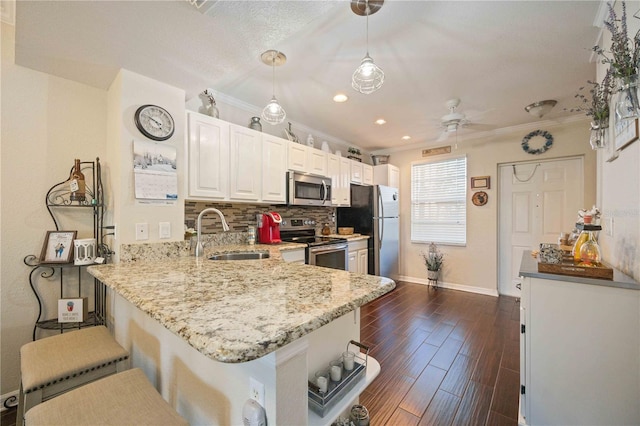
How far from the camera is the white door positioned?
139 inches

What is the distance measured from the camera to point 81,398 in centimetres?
84

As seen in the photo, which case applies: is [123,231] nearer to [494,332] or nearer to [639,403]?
[639,403]

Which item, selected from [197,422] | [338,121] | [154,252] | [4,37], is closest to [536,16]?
[338,121]

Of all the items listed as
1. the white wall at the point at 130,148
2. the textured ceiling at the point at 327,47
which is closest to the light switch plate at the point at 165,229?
the white wall at the point at 130,148

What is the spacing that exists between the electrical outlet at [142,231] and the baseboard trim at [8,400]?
128 centimetres

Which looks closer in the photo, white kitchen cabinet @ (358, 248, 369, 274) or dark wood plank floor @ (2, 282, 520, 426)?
dark wood plank floor @ (2, 282, 520, 426)

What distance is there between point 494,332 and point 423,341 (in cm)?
85

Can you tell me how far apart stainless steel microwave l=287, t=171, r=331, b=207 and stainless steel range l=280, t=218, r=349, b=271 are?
45cm

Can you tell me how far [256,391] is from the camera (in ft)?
2.20

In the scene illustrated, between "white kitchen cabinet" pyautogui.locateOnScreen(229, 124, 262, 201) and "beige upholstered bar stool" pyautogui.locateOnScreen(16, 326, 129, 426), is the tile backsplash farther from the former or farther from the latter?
"beige upholstered bar stool" pyautogui.locateOnScreen(16, 326, 129, 426)

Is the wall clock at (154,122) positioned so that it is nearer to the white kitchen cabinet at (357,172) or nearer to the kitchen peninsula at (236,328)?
the kitchen peninsula at (236,328)

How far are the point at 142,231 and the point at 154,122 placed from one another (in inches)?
30.3

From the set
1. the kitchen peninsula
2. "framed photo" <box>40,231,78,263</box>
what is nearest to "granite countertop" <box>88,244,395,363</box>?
the kitchen peninsula

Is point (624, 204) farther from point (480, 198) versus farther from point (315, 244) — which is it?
point (480, 198)
